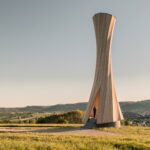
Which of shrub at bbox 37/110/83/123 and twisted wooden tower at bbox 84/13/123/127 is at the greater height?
twisted wooden tower at bbox 84/13/123/127

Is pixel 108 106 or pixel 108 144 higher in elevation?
pixel 108 106

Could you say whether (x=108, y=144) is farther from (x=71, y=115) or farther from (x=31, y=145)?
(x=71, y=115)

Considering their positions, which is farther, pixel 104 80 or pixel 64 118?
pixel 64 118

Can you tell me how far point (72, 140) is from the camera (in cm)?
1275

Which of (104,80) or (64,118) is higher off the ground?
(104,80)

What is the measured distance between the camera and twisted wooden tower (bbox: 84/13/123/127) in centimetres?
2106

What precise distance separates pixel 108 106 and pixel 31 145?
34.6 feet

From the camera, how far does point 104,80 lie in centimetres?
2134

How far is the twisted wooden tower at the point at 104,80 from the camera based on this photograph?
21.1 meters

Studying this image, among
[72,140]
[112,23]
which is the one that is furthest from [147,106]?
[72,140]

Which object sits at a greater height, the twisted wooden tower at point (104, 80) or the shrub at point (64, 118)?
the twisted wooden tower at point (104, 80)

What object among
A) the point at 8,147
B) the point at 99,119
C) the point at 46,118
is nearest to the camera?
the point at 8,147

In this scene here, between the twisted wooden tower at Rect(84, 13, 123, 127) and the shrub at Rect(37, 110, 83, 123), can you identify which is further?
the shrub at Rect(37, 110, 83, 123)

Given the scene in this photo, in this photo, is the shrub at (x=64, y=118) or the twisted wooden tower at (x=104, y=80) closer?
the twisted wooden tower at (x=104, y=80)
